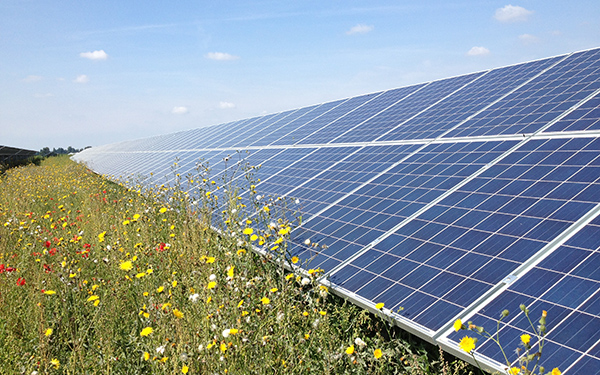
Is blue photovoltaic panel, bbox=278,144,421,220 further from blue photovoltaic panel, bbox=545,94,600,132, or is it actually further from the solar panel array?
blue photovoltaic panel, bbox=545,94,600,132

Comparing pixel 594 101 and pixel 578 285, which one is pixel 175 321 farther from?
pixel 594 101

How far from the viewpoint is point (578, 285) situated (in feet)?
13.8

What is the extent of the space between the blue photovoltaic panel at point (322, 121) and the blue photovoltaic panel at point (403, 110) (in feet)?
3.90

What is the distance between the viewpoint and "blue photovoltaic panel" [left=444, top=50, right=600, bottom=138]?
8680 mm

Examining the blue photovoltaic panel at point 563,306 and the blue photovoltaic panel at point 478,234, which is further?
the blue photovoltaic panel at point 478,234

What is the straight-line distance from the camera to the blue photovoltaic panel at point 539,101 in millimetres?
8680

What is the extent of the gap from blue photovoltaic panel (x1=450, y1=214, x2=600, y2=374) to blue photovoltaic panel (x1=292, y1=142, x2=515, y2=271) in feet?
7.63

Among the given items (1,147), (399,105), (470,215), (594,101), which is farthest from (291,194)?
(1,147)

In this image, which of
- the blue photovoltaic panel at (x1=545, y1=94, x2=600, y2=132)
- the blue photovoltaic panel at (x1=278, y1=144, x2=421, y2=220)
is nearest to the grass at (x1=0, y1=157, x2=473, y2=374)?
the blue photovoltaic panel at (x1=278, y1=144, x2=421, y2=220)

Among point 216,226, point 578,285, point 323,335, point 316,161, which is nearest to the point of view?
point 578,285

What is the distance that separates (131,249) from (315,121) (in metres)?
11.2

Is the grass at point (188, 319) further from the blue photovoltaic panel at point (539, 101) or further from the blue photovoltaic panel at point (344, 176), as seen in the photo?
the blue photovoltaic panel at point (539, 101)

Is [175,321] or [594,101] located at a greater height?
[594,101]

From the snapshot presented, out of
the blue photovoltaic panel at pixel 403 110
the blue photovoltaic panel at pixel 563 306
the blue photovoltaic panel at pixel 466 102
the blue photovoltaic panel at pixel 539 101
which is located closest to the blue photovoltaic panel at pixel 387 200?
the blue photovoltaic panel at pixel 539 101
